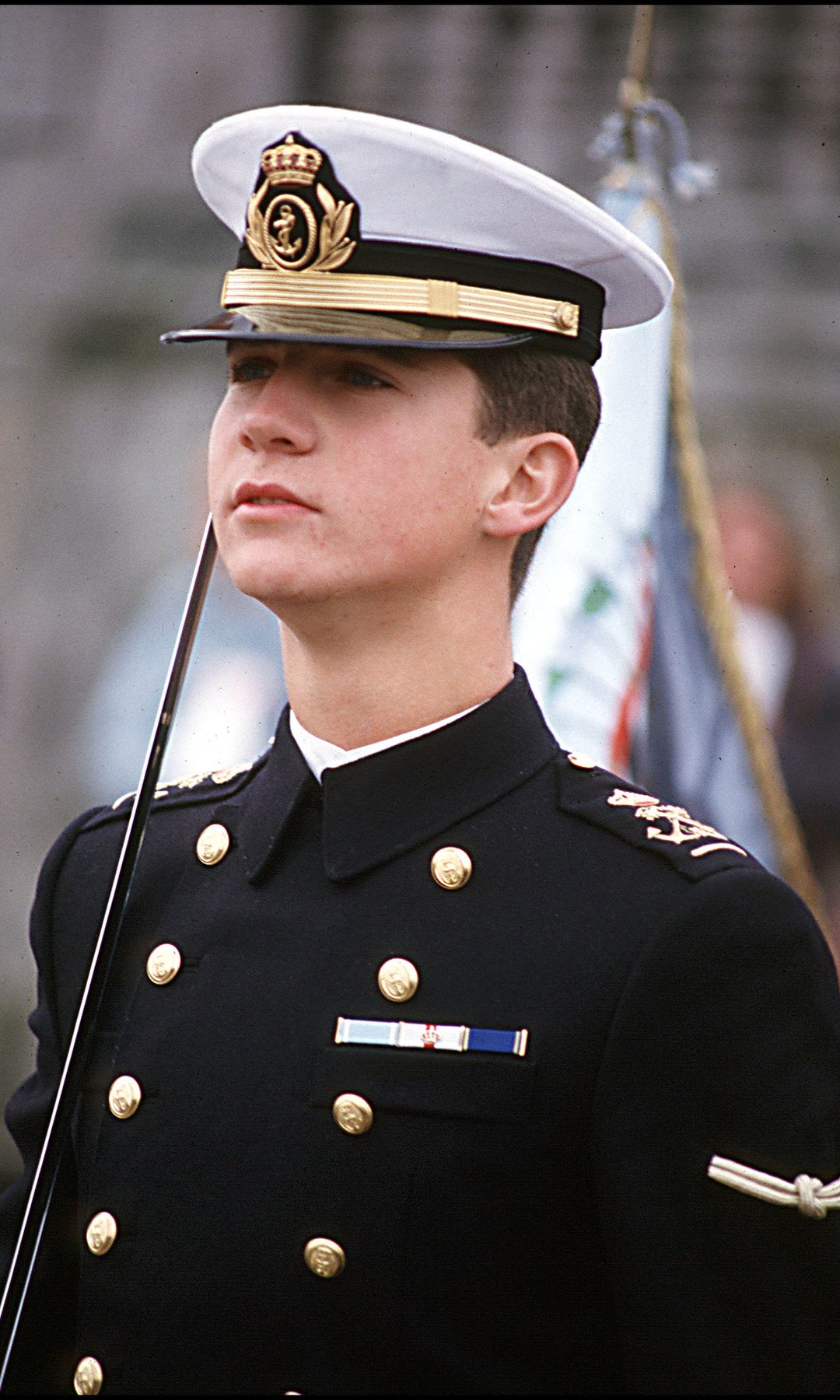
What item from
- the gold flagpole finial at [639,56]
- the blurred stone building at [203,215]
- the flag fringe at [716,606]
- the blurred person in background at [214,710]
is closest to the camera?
the gold flagpole finial at [639,56]

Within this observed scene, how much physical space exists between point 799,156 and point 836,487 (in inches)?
45.5

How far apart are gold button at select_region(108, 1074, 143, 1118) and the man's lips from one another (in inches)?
20.0

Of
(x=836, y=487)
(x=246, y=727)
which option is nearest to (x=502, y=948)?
(x=246, y=727)

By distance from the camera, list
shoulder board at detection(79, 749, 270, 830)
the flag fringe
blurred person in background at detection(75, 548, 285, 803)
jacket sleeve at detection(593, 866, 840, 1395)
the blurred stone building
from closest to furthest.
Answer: jacket sleeve at detection(593, 866, 840, 1395) < shoulder board at detection(79, 749, 270, 830) < the flag fringe < blurred person in background at detection(75, 548, 285, 803) < the blurred stone building

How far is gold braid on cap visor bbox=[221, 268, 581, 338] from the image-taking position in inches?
57.9

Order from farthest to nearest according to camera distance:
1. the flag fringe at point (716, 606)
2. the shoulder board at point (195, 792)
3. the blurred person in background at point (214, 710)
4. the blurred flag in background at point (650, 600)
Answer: the blurred person in background at point (214, 710) < the flag fringe at point (716, 606) < the blurred flag in background at point (650, 600) < the shoulder board at point (195, 792)

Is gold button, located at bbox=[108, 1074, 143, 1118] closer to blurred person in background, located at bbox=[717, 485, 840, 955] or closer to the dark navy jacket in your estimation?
the dark navy jacket

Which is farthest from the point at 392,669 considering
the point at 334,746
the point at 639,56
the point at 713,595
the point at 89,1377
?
the point at 639,56

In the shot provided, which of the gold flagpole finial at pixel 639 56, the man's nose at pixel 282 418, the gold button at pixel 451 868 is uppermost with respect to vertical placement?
the gold flagpole finial at pixel 639 56

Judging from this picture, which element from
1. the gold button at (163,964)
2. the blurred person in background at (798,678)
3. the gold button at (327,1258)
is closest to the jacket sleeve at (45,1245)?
the gold button at (163,964)

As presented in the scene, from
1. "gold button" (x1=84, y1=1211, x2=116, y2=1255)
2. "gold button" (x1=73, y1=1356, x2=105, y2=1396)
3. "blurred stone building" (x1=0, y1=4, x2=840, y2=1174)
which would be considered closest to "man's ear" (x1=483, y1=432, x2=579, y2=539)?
"gold button" (x1=84, y1=1211, x2=116, y2=1255)

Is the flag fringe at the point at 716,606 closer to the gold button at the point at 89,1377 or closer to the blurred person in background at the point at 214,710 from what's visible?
the blurred person in background at the point at 214,710

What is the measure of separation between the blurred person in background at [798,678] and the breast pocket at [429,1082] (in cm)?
300

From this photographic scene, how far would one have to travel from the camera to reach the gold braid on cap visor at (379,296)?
4.83 ft
